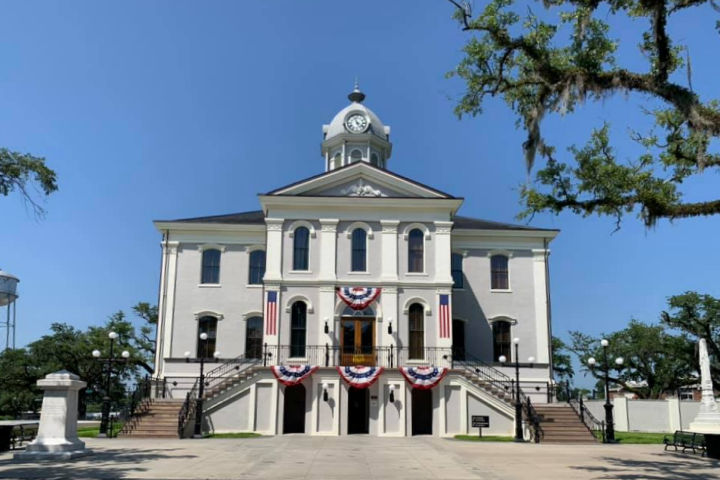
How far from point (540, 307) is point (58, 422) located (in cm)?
2230

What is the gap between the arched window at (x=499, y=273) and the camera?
1291 inches

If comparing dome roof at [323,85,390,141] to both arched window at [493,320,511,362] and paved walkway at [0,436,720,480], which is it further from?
paved walkway at [0,436,720,480]

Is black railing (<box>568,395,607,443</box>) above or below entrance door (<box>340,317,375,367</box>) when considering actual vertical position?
below

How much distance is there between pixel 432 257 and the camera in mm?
29797

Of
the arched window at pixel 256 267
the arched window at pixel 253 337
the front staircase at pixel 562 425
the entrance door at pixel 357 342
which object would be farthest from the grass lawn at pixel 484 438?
the arched window at pixel 256 267

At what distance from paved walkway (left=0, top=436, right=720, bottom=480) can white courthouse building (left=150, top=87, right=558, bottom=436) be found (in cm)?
434

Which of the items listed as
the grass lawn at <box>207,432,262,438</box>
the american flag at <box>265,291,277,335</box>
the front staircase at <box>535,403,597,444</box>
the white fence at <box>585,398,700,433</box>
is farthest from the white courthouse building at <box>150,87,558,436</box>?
the white fence at <box>585,398,700,433</box>

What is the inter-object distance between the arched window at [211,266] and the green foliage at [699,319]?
24768mm

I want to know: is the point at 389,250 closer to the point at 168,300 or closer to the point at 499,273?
the point at 499,273

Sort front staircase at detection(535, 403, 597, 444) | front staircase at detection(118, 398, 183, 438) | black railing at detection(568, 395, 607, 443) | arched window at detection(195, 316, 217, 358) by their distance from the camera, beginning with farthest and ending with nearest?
arched window at detection(195, 316, 217, 358)
black railing at detection(568, 395, 607, 443)
front staircase at detection(535, 403, 597, 444)
front staircase at detection(118, 398, 183, 438)

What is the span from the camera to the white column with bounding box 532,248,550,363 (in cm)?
3183

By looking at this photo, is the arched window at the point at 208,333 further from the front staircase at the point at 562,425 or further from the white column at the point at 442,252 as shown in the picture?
the front staircase at the point at 562,425

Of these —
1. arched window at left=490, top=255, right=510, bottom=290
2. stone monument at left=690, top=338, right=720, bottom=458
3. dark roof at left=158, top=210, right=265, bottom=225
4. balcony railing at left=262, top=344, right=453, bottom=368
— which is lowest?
stone monument at left=690, top=338, right=720, bottom=458

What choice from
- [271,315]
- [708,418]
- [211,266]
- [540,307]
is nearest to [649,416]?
[540,307]
